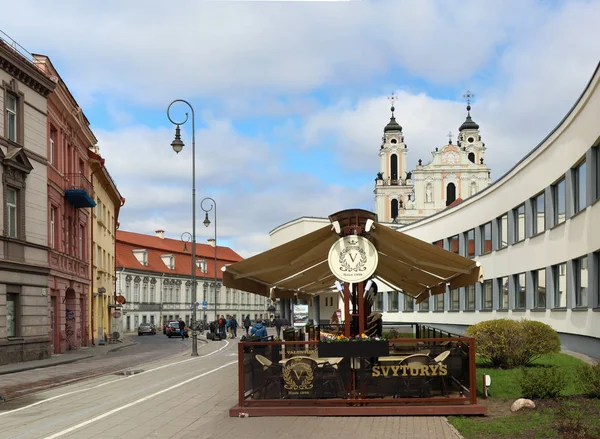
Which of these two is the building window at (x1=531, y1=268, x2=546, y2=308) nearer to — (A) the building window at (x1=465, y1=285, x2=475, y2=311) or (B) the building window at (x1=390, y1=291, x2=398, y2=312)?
(A) the building window at (x1=465, y1=285, x2=475, y2=311)

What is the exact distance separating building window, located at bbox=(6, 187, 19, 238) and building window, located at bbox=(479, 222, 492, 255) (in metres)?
22.8

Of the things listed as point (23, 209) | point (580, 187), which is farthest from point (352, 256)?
point (23, 209)

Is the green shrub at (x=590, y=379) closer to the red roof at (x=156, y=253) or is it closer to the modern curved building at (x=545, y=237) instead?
the modern curved building at (x=545, y=237)

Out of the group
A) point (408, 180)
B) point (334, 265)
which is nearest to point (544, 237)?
point (334, 265)

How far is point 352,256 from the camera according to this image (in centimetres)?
1357

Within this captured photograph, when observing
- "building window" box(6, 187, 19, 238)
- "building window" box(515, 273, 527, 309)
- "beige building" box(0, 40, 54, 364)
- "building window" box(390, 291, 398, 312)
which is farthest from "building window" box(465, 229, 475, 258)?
"building window" box(6, 187, 19, 238)

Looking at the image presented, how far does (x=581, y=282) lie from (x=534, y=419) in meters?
15.9

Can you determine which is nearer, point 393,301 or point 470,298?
point 470,298

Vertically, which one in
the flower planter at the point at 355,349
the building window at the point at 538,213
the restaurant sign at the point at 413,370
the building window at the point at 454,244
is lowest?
the restaurant sign at the point at 413,370

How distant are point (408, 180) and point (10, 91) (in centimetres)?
9659

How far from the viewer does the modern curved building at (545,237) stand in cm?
2444

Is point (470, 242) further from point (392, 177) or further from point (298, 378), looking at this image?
point (392, 177)

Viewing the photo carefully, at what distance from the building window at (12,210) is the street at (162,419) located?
12.4 m

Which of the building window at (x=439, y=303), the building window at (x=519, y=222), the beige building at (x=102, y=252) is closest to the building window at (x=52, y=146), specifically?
the beige building at (x=102, y=252)
